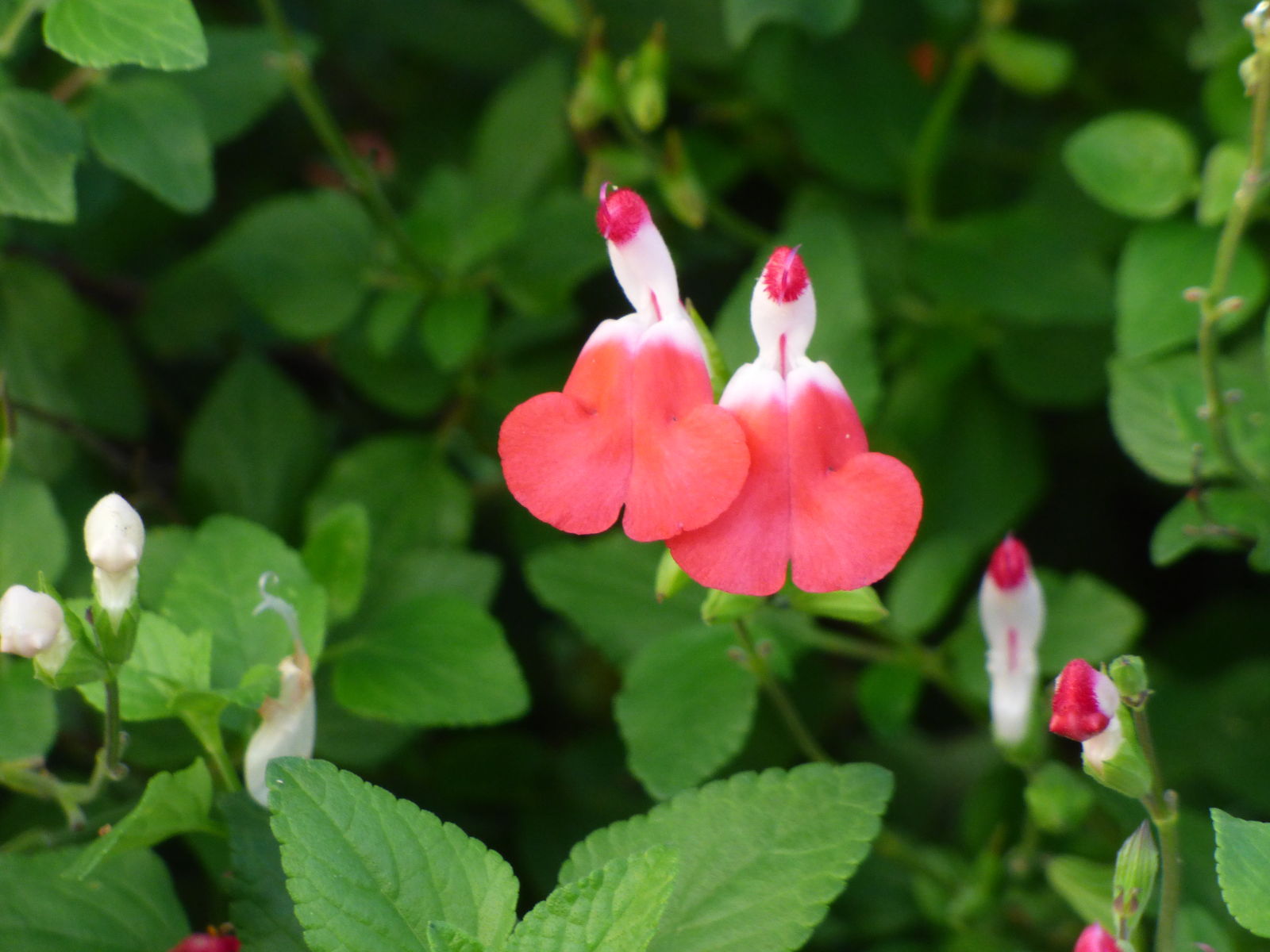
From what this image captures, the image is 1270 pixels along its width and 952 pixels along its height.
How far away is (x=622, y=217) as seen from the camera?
72cm

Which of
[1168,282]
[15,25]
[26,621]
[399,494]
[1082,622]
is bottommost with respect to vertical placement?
[399,494]

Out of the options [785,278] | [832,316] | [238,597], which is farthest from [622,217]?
[238,597]

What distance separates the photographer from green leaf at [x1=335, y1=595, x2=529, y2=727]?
0.86 metres

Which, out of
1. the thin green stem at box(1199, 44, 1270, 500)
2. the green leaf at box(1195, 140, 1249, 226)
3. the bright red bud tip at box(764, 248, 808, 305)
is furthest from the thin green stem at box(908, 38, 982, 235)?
the bright red bud tip at box(764, 248, 808, 305)

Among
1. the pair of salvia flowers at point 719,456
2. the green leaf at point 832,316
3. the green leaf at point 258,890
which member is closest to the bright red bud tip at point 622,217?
the pair of salvia flowers at point 719,456

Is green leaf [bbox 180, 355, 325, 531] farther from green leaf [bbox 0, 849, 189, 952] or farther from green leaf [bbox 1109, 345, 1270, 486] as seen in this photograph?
green leaf [bbox 1109, 345, 1270, 486]

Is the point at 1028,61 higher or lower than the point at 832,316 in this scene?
higher

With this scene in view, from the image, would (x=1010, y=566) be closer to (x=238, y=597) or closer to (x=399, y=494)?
(x=238, y=597)

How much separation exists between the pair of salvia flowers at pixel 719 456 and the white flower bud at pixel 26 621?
0.24 meters

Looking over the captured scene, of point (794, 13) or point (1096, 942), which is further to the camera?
point (794, 13)

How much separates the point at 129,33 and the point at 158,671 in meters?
0.40

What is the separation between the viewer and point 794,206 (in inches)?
54.1

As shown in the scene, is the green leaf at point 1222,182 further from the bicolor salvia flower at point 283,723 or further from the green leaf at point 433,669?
the bicolor salvia flower at point 283,723

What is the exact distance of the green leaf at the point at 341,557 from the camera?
37.3 inches
